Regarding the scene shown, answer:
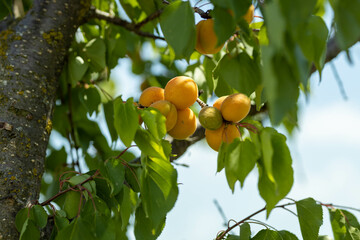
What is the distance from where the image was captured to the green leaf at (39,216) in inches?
38.3

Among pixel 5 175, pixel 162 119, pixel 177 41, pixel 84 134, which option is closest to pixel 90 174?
pixel 5 175

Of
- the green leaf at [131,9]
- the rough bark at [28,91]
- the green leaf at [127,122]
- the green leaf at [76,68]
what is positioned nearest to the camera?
the green leaf at [127,122]

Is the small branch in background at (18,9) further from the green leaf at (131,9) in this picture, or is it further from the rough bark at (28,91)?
the green leaf at (131,9)

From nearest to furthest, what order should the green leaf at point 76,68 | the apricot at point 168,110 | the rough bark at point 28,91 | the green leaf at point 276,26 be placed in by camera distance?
1. the green leaf at point 276,26
2. the apricot at point 168,110
3. the rough bark at point 28,91
4. the green leaf at point 76,68

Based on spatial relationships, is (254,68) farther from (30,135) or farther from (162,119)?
(30,135)

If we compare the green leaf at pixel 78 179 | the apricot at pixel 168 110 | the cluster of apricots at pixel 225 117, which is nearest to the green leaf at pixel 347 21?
the cluster of apricots at pixel 225 117

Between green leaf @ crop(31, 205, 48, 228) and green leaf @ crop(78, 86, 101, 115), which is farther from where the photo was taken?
green leaf @ crop(78, 86, 101, 115)

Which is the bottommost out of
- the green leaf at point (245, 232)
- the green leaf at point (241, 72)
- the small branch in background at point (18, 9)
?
the green leaf at point (245, 232)

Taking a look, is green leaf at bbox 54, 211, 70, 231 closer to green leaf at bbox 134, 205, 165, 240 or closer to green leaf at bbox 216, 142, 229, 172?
green leaf at bbox 134, 205, 165, 240

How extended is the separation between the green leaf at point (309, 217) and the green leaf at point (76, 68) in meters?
0.83

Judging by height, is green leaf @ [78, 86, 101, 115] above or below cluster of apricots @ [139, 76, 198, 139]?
below

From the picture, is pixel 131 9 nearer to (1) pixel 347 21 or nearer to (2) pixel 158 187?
(2) pixel 158 187

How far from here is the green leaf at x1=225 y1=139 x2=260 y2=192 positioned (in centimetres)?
80

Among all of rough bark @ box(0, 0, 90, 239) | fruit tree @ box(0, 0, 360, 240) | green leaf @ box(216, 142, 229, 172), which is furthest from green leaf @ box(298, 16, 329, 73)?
rough bark @ box(0, 0, 90, 239)
